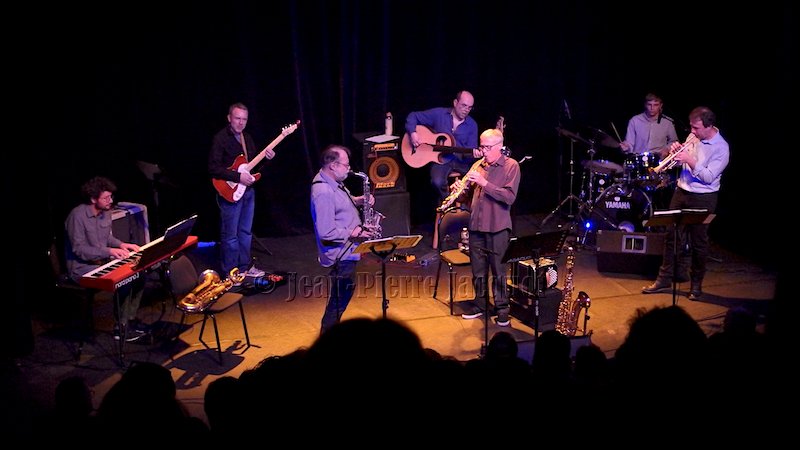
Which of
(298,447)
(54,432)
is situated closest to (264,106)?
(54,432)

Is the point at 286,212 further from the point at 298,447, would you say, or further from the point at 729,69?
→ the point at 298,447

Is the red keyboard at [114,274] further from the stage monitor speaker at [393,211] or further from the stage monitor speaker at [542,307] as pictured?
the stage monitor speaker at [393,211]

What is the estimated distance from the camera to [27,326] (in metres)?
7.30

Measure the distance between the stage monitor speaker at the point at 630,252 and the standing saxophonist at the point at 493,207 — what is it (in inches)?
88.6

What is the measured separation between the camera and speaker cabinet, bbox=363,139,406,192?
409 inches

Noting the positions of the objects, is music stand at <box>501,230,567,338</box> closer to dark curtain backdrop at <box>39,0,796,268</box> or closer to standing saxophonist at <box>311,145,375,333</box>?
standing saxophonist at <box>311,145,375,333</box>

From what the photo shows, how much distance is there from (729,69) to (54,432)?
411 inches

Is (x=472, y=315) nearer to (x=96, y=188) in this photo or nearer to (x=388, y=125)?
(x=388, y=125)

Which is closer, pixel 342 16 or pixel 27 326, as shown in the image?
pixel 27 326

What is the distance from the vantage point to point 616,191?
420 inches

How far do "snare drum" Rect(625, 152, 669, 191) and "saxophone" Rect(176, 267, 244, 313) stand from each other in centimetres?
557

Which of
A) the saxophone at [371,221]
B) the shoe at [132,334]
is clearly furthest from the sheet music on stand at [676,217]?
the shoe at [132,334]

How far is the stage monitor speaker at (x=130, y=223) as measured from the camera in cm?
864

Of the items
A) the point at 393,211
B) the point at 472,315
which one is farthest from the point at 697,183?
the point at 393,211
